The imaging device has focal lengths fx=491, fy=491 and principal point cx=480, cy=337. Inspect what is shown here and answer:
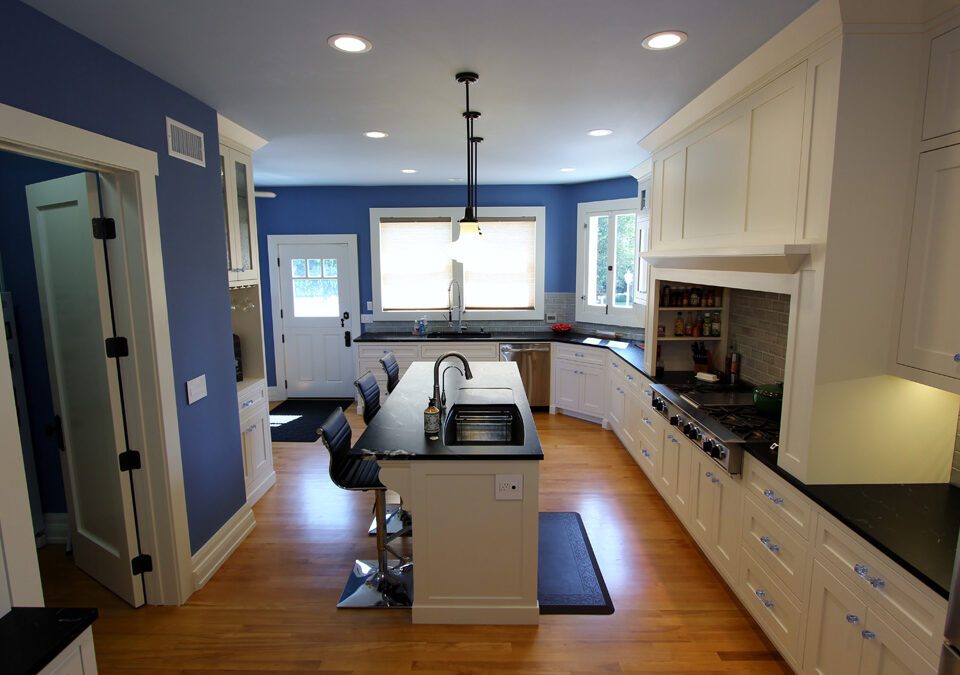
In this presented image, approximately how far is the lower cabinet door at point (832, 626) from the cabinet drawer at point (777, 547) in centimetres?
7

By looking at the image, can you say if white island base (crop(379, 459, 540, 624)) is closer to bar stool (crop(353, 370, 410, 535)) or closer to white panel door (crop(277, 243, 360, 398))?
bar stool (crop(353, 370, 410, 535))

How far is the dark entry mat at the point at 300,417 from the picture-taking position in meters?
5.24

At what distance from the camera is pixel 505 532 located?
2.46 metres

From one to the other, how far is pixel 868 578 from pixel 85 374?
3.60 metres

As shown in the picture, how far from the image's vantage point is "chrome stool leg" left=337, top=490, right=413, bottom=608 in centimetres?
265

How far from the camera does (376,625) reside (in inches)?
98.7

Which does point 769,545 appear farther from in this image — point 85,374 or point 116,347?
point 85,374

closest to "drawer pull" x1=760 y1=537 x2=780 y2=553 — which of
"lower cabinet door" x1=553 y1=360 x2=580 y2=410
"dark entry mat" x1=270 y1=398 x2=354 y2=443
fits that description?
"lower cabinet door" x1=553 y1=360 x2=580 y2=410

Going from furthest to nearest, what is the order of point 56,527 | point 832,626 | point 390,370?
point 390,370, point 56,527, point 832,626

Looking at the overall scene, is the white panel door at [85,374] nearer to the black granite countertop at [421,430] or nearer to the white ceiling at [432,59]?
the white ceiling at [432,59]

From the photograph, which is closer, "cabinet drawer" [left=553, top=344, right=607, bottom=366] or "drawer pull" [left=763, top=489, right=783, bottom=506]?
"drawer pull" [left=763, top=489, right=783, bottom=506]

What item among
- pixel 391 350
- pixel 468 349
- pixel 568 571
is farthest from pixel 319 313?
pixel 568 571

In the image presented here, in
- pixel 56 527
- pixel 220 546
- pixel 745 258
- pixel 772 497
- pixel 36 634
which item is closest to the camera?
pixel 36 634

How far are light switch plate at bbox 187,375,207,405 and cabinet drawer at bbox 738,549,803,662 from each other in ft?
10.1
